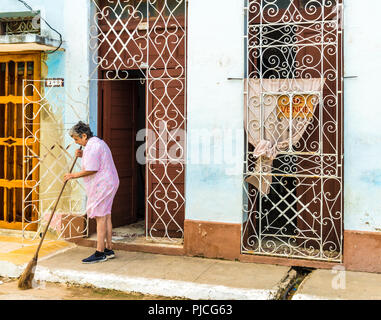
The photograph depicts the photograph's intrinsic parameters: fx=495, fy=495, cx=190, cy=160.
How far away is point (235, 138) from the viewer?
6402 millimetres

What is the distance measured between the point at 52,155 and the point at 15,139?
97 centimetres

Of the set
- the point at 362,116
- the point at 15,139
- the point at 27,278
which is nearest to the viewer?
the point at 27,278

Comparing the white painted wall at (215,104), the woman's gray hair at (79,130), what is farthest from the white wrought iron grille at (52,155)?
the white painted wall at (215,104)

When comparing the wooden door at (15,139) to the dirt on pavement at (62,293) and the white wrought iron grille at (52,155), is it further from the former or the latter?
the dirt on pavement at (62,293)

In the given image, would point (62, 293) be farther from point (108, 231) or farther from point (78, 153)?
point (78, 153)

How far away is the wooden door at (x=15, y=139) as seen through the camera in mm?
7605

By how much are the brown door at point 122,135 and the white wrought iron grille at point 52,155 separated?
40 centimetres

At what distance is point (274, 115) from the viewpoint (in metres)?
6.30

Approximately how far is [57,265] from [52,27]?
3.52m

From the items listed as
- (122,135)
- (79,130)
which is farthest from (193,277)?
(122,135)

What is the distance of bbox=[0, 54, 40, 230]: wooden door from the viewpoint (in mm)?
7605

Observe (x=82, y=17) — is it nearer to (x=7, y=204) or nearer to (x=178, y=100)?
(x=178, y=100)

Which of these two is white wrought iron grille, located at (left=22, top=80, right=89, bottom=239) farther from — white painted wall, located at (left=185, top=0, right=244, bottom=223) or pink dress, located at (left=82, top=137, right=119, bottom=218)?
white painted wall, located at (left=185, top=0, right=244, bottom=223)
